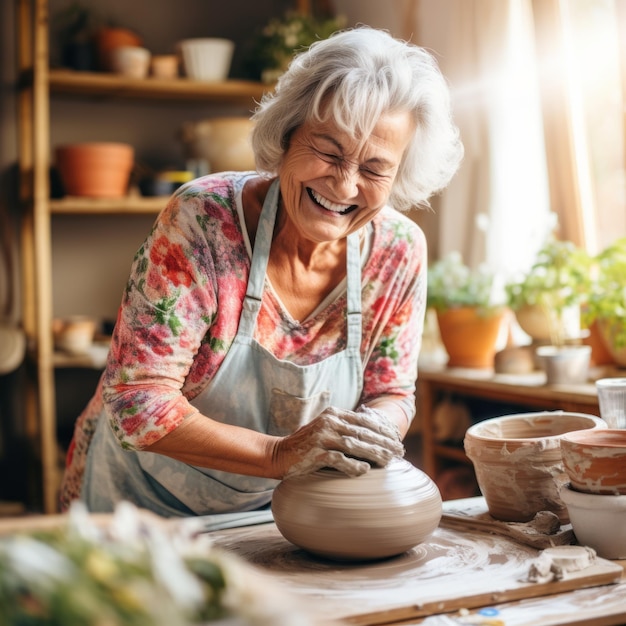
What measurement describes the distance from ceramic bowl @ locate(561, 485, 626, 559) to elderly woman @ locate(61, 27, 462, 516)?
0.95 feet

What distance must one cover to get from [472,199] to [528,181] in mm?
228

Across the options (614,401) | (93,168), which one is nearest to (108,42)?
(93,168)

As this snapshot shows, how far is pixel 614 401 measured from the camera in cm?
165

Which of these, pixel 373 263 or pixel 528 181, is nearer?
pixel 373 263

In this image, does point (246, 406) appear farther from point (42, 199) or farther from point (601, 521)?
point (42, 199)

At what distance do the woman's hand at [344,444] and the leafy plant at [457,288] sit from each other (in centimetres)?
172

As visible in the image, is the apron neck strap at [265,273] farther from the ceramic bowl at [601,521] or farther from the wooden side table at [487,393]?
the wooden side table at [487,393]

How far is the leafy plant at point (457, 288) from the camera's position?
10.1 feet

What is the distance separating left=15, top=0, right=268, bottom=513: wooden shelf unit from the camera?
3516 millimetres

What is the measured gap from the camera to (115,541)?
0.80 m

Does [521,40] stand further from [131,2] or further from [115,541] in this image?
[115,541]

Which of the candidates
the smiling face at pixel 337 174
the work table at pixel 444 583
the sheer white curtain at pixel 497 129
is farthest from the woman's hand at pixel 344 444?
the sheer white curtain at pixel 497 129

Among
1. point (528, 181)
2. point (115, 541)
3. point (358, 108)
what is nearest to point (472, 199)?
point (528, 181)

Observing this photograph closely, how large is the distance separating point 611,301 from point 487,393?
543 mm
